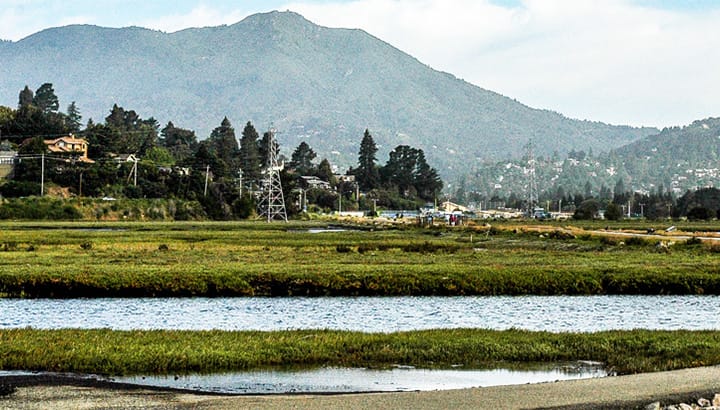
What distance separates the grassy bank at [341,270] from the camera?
40812mm

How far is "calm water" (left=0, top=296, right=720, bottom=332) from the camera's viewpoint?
104 feet

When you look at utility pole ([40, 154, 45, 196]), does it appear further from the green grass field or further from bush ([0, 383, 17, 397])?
bush ([0, 383, 17, 397])

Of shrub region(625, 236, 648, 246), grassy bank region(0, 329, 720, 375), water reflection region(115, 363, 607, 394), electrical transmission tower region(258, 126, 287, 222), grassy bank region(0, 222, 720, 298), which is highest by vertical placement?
electrical transmission tower region(258, 126, 287, 222)

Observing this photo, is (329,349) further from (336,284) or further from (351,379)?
(336,284)

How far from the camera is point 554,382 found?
67.7 ft

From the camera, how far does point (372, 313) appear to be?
34.8 metres

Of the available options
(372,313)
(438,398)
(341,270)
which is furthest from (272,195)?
(438,398)

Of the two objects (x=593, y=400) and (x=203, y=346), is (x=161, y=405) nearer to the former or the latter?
(x=203, y=346)

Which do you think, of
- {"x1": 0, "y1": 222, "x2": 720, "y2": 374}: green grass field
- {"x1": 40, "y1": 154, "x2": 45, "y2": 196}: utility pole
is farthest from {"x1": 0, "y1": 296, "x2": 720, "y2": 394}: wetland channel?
{"x1": 40, "y1": 154, "x2": 45, "y2": 196}: utility pole

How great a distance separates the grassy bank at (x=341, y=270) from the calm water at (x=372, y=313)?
1.81 metres

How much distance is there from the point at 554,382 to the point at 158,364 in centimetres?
857

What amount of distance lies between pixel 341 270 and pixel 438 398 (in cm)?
2596

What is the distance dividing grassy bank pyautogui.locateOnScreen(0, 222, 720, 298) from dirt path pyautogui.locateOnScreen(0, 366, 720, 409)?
20489 millimetres

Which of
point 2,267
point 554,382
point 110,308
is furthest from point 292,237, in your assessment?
point 554,382
